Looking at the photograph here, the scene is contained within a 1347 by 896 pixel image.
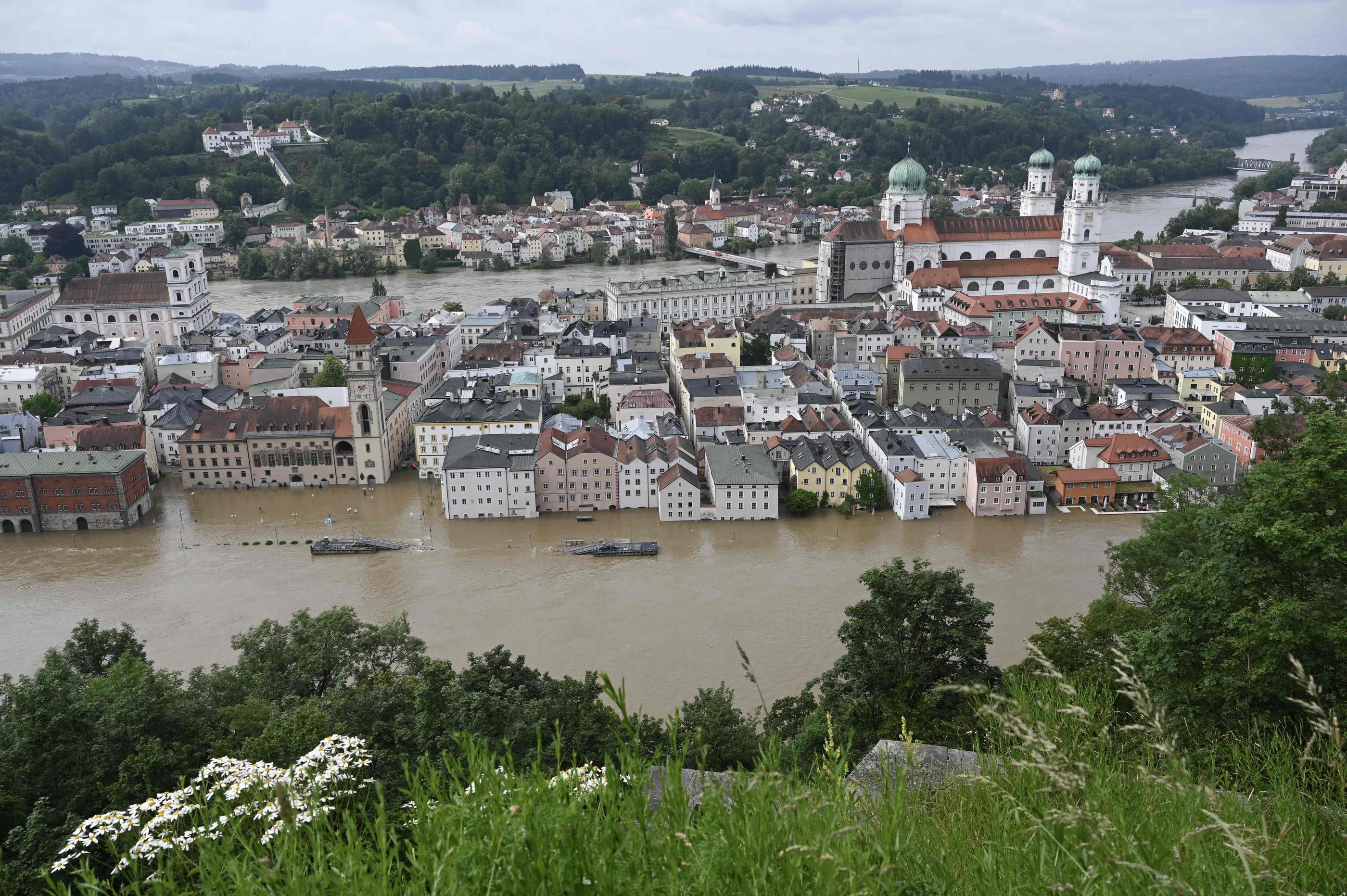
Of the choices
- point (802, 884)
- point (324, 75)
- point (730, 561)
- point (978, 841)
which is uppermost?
point (324, 75)

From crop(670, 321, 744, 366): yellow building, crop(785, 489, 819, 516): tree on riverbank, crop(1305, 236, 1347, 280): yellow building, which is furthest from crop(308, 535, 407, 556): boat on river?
crop(1305, 236, 1347, 280): yellow building

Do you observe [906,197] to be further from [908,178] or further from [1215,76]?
[1215,76]

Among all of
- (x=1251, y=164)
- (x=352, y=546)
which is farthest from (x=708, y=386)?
(x=1251, y=164)

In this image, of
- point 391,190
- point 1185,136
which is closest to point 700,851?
point 391,190

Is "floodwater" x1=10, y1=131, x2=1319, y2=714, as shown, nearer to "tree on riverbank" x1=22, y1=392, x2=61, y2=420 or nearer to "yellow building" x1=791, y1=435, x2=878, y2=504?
"yellow building" x1=791, y1=435, x2=878, y2=504

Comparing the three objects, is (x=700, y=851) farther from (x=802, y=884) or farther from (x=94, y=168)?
(x=94, y=168)

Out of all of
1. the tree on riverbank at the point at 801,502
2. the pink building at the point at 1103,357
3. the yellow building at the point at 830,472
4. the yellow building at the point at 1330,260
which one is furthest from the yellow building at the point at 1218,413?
the yellow building at the point at 1330,260
